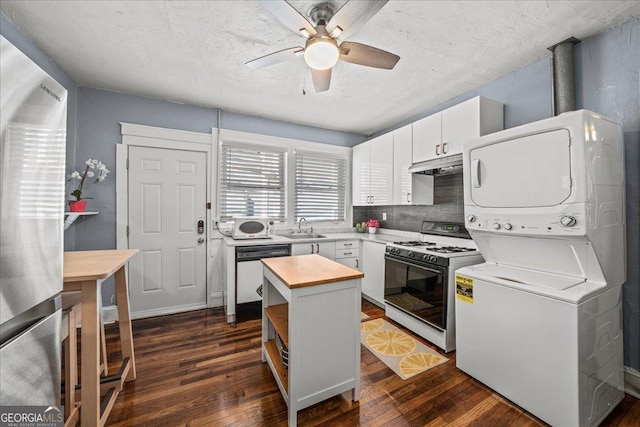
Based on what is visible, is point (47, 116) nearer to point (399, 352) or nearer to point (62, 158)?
point (62, 158)

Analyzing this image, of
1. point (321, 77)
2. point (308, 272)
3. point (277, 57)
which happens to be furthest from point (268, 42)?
point (308, 272)

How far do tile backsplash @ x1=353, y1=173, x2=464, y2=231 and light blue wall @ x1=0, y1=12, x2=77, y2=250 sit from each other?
4034 millimetres

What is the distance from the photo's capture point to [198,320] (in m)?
2.97

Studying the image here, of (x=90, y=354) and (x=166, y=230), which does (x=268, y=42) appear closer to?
(x=90, y=354)

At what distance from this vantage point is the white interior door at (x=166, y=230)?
302cm

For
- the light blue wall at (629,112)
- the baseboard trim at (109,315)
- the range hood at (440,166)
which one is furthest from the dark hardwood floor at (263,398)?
the range hood at (440,166)

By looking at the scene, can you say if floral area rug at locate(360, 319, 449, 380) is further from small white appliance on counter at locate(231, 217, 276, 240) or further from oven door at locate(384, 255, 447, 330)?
small white appliance on counter at locate(231, 217, 276, 240)

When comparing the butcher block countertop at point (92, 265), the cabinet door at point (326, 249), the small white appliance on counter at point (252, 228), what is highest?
the small white appliance on counter at point (252, 228)

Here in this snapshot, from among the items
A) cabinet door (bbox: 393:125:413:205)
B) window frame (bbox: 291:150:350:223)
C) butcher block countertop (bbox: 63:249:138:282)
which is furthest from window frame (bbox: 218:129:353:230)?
butcher block countertop (bbox: 63:249:138:282)

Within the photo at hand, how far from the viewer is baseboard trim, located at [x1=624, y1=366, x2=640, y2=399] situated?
1.77 metres

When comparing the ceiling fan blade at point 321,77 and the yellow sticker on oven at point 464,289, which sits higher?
the ceiling fan blade at point 321,77

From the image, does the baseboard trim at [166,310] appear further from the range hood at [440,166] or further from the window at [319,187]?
the range hood at [440,166]

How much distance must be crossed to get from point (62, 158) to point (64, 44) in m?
1.98

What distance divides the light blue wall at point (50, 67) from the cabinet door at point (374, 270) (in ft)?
11.2
